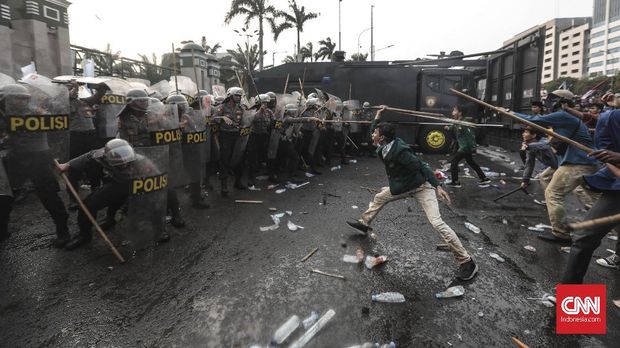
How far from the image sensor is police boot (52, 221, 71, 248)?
4.39 meters

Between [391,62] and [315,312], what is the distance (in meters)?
13.3

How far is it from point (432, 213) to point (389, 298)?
118 cm

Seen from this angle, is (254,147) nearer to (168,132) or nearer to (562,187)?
(168,132)

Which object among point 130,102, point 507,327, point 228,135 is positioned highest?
point 130,102

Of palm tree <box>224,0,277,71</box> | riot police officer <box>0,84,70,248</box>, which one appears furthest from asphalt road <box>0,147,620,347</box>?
palm tree <box>224,0,277,71</box>

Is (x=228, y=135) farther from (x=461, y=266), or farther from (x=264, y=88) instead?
(x=264, y=88)

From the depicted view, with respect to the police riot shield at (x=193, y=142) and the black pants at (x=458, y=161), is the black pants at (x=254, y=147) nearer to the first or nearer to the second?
the police riot shield at (x=193, y=142)

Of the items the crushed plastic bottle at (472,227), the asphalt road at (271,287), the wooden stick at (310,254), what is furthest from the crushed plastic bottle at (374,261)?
the crushed plastic bottle at (472,227)

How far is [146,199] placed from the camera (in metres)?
3.92

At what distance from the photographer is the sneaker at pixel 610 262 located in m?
3.96

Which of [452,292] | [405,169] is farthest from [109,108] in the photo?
[452,292]

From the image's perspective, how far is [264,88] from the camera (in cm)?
1494

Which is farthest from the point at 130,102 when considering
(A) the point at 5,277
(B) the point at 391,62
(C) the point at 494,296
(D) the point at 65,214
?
(B) the point at 391,62

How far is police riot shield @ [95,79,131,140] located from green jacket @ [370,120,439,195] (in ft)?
15.6
